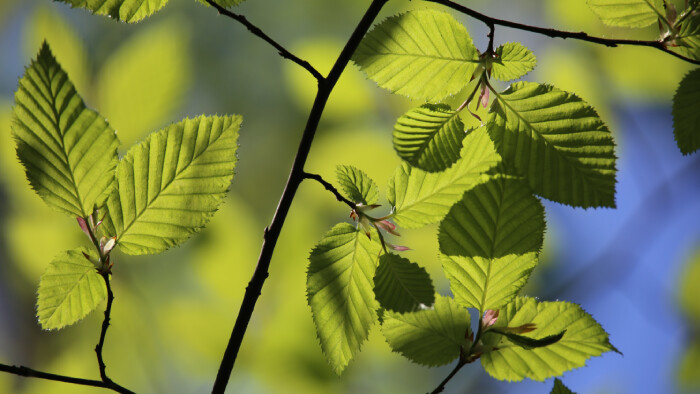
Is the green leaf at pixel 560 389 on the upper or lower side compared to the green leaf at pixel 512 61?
lower

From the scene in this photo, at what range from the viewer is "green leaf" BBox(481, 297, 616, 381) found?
32 cm

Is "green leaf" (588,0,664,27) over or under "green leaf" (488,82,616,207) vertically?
over

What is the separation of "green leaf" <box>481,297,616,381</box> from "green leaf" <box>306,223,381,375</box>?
83 millimetres

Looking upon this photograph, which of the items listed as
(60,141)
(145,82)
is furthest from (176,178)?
(145,82)

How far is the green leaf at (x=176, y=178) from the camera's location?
11.5 inches

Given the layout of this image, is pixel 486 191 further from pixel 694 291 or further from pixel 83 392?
pixel 694 291

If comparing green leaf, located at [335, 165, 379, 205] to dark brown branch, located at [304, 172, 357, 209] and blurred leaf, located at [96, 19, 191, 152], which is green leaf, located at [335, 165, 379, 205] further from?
blurred leaf, located at [96, 19, 191, 152]

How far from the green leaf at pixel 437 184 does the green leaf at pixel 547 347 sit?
77mm

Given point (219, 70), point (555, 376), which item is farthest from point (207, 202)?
point (219, 70)

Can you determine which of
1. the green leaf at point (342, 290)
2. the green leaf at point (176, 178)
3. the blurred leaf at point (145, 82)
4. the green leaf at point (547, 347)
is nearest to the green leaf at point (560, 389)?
the green leaf at point (547, 347)

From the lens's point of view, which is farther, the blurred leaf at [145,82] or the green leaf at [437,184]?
the blurred leaf at [145,82]

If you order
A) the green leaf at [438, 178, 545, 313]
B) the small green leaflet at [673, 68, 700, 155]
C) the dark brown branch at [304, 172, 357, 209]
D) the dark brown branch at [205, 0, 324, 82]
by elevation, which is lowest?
the green leaf at [438, 178, 545, 313]

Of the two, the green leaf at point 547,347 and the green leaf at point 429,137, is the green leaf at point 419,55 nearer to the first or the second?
the green leaf at point 429,137

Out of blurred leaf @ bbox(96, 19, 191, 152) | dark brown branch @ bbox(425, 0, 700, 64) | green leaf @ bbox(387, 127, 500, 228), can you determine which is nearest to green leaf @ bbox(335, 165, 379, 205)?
green leaf @ bbox(387, 127, 500, 228)
